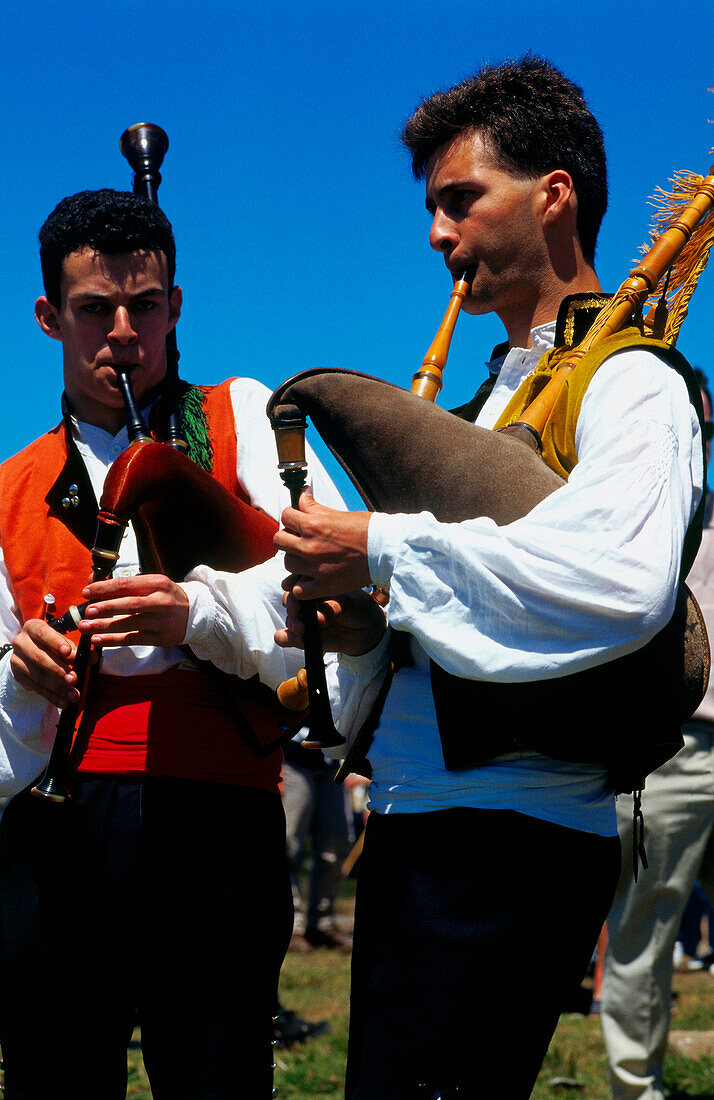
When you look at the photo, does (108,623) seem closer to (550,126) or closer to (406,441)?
(406,441)

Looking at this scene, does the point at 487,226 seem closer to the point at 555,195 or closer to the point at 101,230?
the point at 555,195

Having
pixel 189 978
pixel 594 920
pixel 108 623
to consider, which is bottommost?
pixel 189 978

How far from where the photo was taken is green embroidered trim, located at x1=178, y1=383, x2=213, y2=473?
2.31m

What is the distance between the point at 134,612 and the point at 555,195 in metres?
1.00

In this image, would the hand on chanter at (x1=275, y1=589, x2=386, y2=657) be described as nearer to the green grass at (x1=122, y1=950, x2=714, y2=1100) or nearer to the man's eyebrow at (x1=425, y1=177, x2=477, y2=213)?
the man's eyebrow at (x1=425, y1=177, x2=477, y2=213)

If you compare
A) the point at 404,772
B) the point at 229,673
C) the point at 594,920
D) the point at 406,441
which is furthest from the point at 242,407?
the point at 594,920

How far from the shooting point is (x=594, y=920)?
5.71 ft

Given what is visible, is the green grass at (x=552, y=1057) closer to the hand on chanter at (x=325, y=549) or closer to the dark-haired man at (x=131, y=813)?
the dark-haired man at (x=131, y=813)

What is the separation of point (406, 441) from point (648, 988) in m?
2.75

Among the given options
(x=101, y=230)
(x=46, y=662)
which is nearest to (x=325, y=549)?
(x=46, y=662)

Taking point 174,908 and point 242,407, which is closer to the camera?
point 174,908

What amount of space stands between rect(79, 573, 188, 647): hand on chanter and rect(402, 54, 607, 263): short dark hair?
930 mm

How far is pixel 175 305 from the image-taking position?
248cm

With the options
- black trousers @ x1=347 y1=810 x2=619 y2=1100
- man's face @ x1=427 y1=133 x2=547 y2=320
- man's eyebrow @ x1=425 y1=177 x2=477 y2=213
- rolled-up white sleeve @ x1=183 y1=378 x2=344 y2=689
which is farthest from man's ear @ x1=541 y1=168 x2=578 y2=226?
black trousers @ x1=347 y1=810 x2=619 y2=1100
